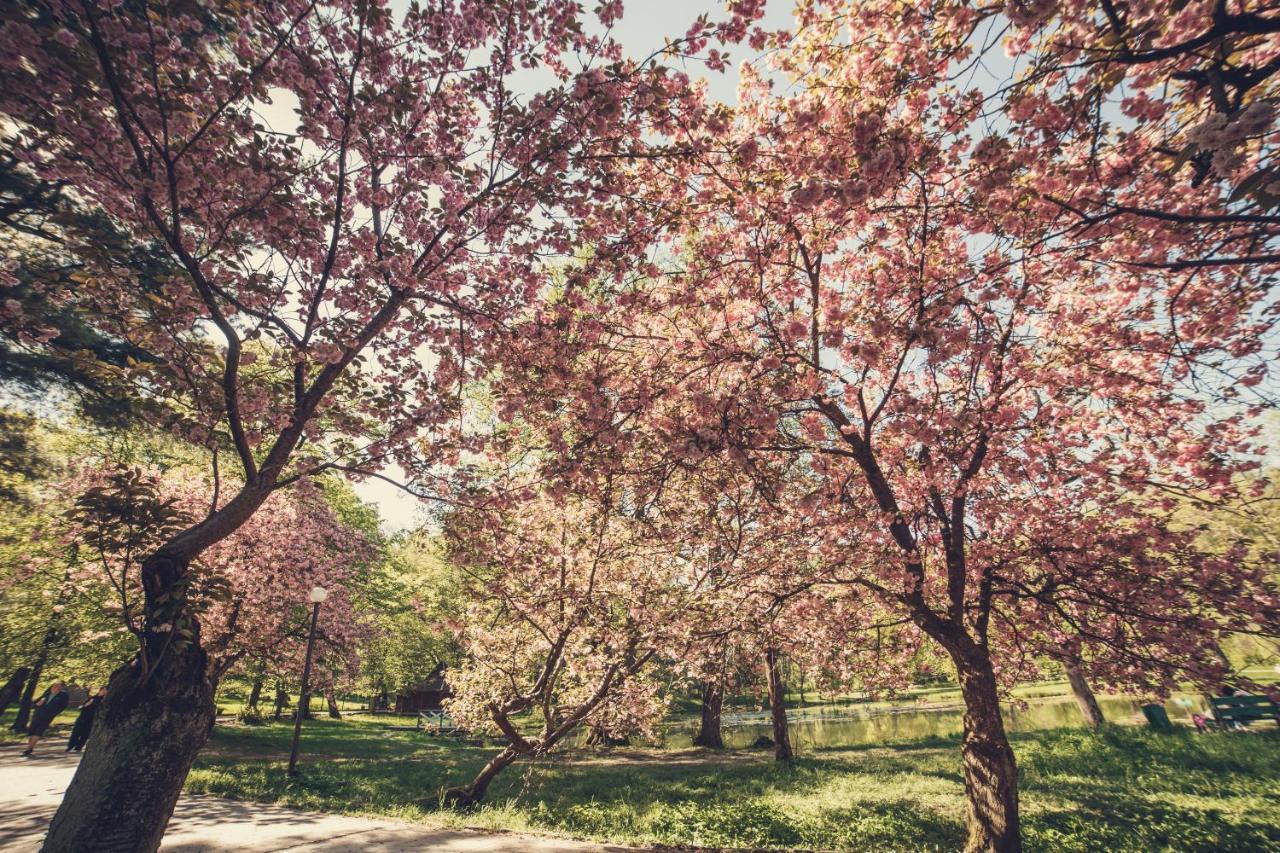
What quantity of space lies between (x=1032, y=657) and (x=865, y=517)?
499 centimetres

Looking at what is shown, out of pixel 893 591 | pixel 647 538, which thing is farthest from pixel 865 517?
pixel 647 538

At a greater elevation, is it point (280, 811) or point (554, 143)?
point (554, 143)

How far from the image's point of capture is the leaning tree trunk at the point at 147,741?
3986 mm

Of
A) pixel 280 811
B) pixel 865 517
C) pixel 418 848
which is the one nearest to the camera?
pixel 418 848

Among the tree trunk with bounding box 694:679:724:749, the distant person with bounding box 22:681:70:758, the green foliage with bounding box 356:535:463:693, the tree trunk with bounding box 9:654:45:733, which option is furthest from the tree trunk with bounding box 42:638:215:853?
the tree trunk with bounding box 9:654:45:733

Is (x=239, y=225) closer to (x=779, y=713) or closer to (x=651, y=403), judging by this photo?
(x=651, y=403)

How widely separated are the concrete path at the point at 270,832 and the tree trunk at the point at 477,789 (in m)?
1.51

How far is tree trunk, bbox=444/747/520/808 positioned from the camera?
9828 mm

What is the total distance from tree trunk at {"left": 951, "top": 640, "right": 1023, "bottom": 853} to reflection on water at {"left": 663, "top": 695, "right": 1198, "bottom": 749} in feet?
47.2

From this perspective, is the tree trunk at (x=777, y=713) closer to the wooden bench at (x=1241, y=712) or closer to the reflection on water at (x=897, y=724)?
the reflection on water at (x=897, y=724)

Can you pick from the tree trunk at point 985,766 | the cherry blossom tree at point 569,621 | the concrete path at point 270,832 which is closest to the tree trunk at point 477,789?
the cherry blossom tree at point 569,621

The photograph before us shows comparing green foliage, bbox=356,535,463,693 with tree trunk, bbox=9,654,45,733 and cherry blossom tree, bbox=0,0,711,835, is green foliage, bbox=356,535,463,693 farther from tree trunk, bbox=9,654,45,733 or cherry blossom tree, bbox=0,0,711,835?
cherry blossom tree, bbox=0,0,711,835

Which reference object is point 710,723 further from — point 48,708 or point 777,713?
point 48,708

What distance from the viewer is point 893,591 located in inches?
289
